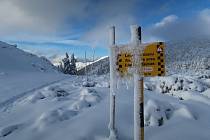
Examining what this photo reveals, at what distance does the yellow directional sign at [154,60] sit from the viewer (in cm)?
581

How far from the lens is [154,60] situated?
5.85m

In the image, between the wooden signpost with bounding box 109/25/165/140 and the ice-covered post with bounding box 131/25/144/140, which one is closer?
the wooden signpost with bounding box 109/25/165/140

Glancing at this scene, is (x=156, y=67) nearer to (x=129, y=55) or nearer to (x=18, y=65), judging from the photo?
(x=129, y=55)

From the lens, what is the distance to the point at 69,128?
861 cm

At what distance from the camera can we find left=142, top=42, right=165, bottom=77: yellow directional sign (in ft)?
19.1

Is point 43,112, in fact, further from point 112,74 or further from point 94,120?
point 112,74

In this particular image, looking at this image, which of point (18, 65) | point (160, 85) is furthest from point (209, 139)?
point (18, 65)

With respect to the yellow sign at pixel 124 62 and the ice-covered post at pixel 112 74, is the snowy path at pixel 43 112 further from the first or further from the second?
the yellow sign at pixel 124 62

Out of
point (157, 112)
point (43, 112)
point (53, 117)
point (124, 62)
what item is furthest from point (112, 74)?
point (43, 112)

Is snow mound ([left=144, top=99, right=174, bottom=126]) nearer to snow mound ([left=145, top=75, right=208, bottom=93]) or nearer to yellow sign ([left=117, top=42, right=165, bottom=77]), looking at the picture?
yellow sign ([left=117, top=42, right=165, bottom=77])

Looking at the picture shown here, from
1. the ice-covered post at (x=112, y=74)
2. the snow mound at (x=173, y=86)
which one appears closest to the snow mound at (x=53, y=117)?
the ice-covered post at (x=112, y=74)

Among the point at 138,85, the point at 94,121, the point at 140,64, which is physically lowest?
the point at 94,121

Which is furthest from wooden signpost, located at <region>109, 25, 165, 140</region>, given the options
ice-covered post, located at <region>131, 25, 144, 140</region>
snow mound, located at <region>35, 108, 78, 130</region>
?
snow mound, located at <region>35, 108, 78, 130</region>

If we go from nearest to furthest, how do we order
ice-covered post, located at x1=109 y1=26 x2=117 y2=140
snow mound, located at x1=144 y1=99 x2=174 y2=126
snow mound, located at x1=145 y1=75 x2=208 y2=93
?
ice-covered post, located at x1=109 y1=26 x2=117 y2=140, snow mound, located at x1=144 y1=99 x2=174 y2=126, snow mound, located at x1=145 y1=75 x2=208 y2=93
